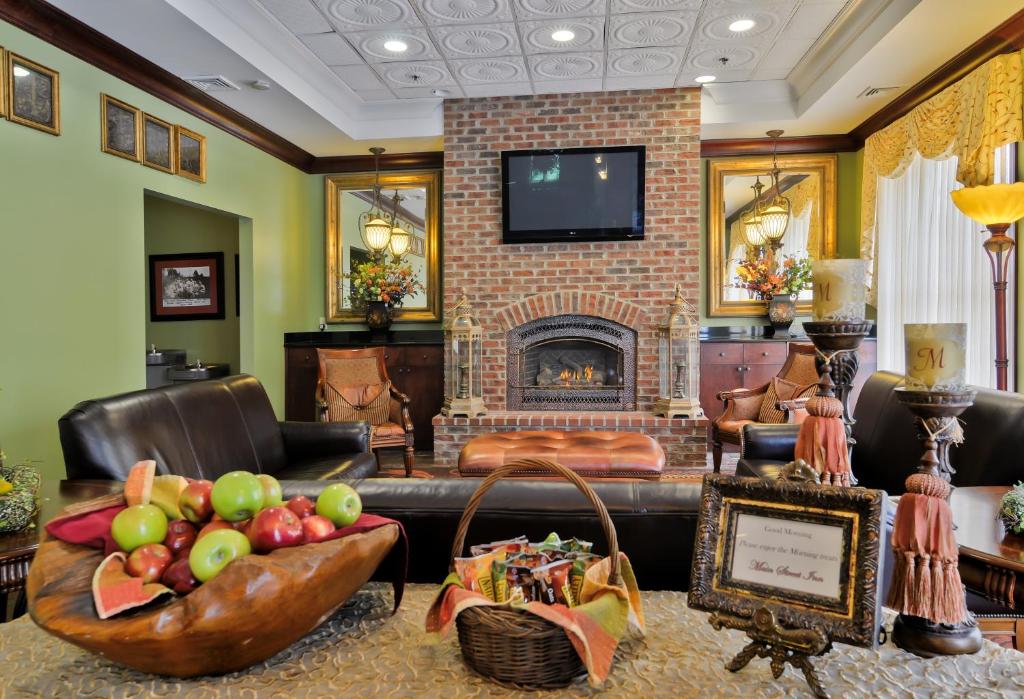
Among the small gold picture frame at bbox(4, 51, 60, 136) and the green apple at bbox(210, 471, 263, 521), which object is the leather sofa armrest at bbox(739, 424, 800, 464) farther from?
the small gold picture frame at bbox(4, 51, 60, 136)

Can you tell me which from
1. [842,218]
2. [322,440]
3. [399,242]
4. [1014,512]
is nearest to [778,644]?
[1014,512]

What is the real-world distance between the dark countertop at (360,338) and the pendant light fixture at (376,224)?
0.81m

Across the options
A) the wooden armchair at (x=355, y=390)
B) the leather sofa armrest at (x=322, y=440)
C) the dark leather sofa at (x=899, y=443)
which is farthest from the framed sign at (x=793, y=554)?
the wooden armchair at (x=355, y=390)

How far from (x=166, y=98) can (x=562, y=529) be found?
414cm

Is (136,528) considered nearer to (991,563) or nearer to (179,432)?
(991,563)

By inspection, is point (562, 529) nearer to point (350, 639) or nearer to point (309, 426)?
point (350, 639)

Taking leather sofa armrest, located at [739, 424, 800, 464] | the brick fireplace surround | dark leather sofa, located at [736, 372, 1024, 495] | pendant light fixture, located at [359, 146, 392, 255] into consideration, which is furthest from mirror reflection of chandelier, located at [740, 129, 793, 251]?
pendant light fixture, located at [359, 146, 392, 255]

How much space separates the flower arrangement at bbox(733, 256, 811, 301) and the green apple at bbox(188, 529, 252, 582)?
5.29 metres

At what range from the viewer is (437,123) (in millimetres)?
5371

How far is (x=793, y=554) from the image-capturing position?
0.76 m

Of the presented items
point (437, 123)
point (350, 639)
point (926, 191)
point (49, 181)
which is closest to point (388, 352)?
point (437, 123)

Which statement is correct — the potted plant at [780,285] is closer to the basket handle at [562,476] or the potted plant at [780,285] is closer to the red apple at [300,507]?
the basket handle at [562,476]

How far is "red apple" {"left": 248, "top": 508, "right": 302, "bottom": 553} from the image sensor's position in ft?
2.62

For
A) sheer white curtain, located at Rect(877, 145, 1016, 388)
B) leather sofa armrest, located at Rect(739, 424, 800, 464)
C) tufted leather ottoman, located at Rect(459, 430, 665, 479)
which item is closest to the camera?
leather sofa armrest, located at Rect(739, 424, 800, 464)
